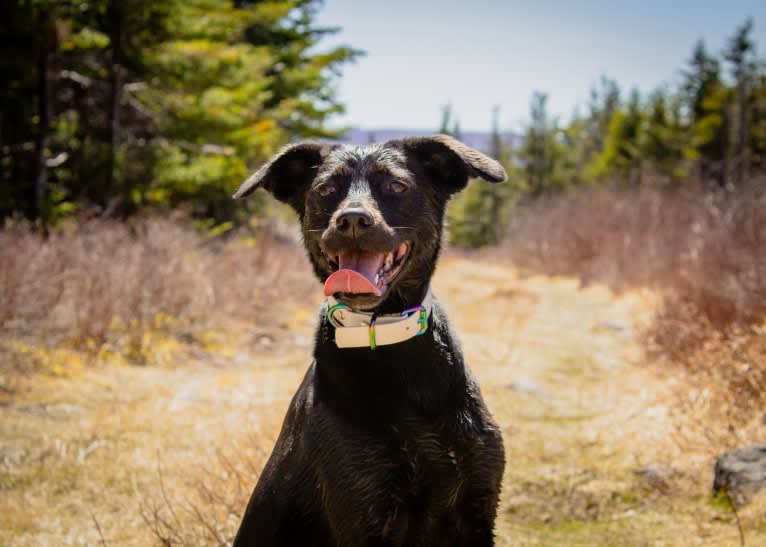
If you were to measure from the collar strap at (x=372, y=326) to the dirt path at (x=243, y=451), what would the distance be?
1395 millimetres

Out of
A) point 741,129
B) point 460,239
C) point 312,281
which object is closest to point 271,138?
point 312,281

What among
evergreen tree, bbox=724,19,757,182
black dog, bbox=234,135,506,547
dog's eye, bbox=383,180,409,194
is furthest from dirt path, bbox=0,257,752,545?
evergreen tree, bbox=724,19,757,182

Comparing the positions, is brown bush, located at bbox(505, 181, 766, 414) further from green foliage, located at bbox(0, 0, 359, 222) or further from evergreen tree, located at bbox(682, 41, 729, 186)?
evergreen tree, located at bbox(682, 41, 729, 186)

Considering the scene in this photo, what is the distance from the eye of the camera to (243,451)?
3.98 metres

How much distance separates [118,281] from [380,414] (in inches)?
223

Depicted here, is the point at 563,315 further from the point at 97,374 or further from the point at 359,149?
the point at 359,149

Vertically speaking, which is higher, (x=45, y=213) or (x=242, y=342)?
(x=45, y=213)

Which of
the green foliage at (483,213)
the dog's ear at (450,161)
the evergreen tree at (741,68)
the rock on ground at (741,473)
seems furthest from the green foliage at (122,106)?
the green foliage at (483,213)

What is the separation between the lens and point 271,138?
12711 millimetres

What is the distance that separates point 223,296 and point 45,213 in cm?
248

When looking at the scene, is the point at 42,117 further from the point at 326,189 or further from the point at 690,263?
Answer: the point at 690,263

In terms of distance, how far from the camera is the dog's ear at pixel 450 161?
2.58 meters

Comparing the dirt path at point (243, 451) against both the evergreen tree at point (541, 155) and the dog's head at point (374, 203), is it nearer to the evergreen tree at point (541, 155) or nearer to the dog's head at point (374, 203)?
the dog's head at point (374, 203)

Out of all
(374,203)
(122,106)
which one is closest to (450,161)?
(374,203)
